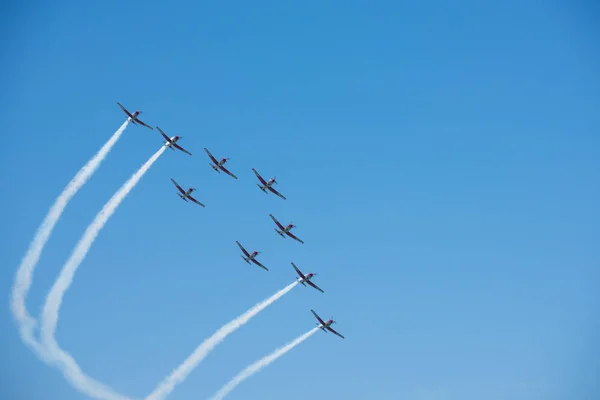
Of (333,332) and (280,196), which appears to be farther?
(333,332)

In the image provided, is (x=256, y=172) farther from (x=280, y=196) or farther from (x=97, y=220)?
(x=97, y=220)

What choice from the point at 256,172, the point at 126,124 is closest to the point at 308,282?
the point at 256,172

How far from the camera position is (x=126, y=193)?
407 feet

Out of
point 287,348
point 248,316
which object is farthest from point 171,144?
point 287,348

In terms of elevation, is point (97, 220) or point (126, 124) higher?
point (126, 124)

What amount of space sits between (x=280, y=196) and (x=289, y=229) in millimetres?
6630

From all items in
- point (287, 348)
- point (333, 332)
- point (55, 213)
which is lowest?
point (55, 213)

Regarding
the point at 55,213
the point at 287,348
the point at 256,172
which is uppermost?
the point at 256,172

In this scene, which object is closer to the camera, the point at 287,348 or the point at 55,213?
→ the point at 55,213

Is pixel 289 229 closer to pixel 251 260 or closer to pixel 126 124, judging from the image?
pixel 251 260

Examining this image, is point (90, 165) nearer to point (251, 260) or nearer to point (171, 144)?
point (171, 144)

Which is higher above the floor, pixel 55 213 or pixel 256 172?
pixel 256 172

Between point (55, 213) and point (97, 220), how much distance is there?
24.8 feet

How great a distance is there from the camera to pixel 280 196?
123000mm
